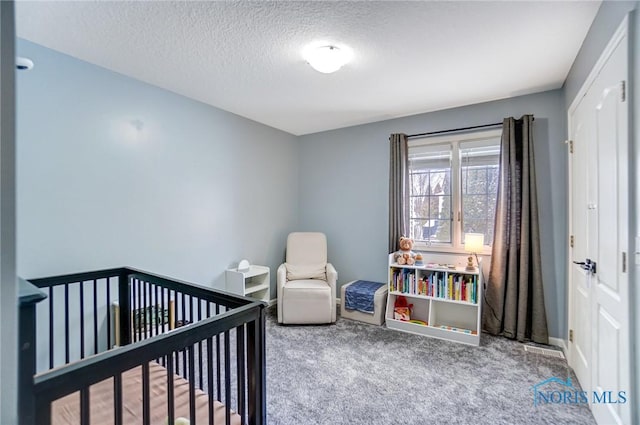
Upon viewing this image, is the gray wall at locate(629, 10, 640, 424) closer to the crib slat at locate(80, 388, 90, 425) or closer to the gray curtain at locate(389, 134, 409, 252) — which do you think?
the crib slat at locate(80, 388, 90, 425)

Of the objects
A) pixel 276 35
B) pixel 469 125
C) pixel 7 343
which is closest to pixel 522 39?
pixel 469 125

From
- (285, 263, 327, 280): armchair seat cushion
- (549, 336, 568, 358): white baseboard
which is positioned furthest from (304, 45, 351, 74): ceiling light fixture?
(549, 336, 568, 358): white baseboard

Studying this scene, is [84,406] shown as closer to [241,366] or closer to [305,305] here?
[241,366]

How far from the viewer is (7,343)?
46 centimetres

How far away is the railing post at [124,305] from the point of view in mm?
2088

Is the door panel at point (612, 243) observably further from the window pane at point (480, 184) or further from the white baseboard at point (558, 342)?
the window pane at point (480, 184)

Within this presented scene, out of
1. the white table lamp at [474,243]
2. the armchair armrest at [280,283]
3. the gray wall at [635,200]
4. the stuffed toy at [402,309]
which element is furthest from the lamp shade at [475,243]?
the armchair armrest at [280,283]

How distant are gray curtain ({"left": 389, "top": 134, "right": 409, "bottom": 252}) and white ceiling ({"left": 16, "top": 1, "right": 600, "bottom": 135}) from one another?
0.70 meters

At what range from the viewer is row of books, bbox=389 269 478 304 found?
2.99 meters

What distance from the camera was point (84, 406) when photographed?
32.7 inches

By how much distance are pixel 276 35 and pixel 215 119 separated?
1.63 meters

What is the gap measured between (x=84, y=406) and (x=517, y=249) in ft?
11.0

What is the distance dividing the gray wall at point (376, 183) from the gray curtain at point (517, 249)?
118mm

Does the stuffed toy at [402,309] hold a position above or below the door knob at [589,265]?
below
